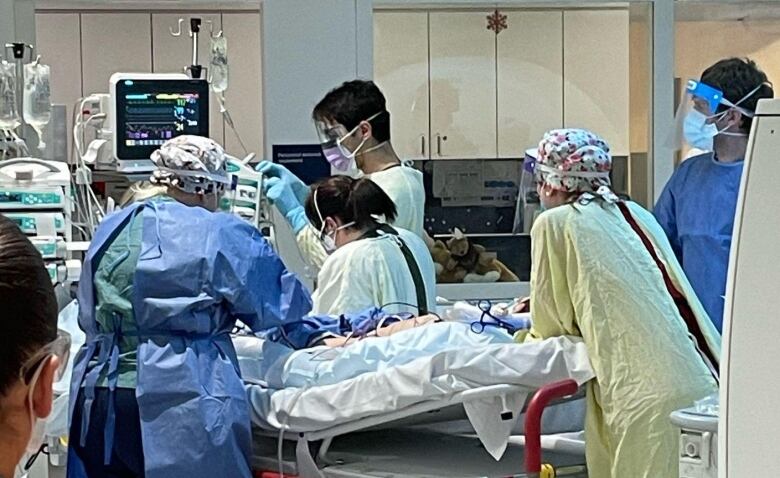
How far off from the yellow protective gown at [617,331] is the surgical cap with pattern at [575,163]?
9 centimetres

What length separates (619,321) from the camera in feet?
8.42

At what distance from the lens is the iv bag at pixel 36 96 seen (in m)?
3.71

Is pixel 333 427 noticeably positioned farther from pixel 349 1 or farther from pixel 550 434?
pixel 349 1

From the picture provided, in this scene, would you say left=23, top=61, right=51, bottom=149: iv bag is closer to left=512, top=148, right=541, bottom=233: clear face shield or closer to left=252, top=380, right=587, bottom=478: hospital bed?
left=252, top=380, right=587, bottom=478: hospital bed

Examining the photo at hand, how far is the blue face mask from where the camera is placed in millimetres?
3465

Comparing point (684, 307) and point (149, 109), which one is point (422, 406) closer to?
point (684, 307)

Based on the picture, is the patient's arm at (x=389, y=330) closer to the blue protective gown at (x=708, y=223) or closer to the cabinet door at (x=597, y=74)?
the blue protective gown at (x=708, y=223)

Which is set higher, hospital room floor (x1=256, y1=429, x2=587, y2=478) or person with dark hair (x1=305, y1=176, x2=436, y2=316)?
person with dark hair (x1=305, y1=176, x2=436, y2=316)

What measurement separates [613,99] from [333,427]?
3182 mm

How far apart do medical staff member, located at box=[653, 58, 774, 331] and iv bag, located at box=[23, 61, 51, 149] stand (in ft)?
6.65

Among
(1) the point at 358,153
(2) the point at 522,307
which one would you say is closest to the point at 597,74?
(1) the point at 358,153

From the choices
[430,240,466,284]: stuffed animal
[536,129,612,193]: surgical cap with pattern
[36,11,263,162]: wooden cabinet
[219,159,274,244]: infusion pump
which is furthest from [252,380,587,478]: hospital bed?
[36,11,263,162]: wooden cabinet

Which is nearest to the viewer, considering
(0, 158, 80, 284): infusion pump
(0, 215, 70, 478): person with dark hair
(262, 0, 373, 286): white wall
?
(0, 215, 70, 478): person with dark hair

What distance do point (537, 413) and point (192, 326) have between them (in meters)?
0.84
